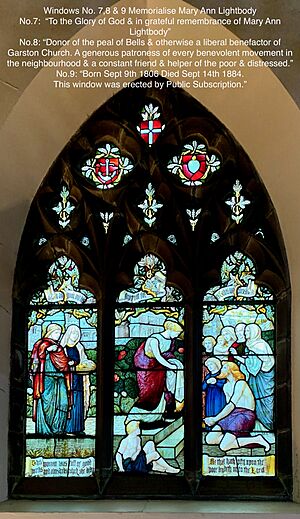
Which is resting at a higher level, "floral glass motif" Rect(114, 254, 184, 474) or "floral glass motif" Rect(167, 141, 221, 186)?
"floral glass motif" Rect(167, 141, 221, 186)

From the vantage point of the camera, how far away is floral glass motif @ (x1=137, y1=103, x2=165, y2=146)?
19.7 feet

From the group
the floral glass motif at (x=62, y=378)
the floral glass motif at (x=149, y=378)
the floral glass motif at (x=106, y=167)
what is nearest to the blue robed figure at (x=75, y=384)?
the floral glass motif at (x=62, y=378)

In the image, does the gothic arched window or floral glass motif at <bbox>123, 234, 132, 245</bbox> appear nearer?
the gothic arched window

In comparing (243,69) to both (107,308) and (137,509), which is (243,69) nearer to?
(107,308)

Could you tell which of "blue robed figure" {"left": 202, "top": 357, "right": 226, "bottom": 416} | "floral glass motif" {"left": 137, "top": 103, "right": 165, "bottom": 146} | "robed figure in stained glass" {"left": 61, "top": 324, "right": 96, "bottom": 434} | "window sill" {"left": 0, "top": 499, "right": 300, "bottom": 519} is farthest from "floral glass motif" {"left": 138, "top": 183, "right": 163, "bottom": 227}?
"window sill" {"left": 0, "top": 499, "right": 300, "bottom": 519}

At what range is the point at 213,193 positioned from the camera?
5.89 metres

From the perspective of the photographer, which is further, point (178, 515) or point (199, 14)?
point (199, 14)

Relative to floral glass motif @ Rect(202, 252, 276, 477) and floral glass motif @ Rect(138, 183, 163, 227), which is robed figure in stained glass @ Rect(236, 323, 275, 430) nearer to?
floral glass motif @ Rect(202, 252, 276, 477)

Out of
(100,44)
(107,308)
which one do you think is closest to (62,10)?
(100,44)

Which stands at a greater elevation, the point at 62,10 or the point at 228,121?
the point at 62,10

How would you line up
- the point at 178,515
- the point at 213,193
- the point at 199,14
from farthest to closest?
the point at 213,193, the point at 199,14, the point at 178,515

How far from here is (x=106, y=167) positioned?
603cm

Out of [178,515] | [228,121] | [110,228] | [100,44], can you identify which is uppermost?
[100,44]

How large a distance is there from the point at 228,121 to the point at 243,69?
362 mm
